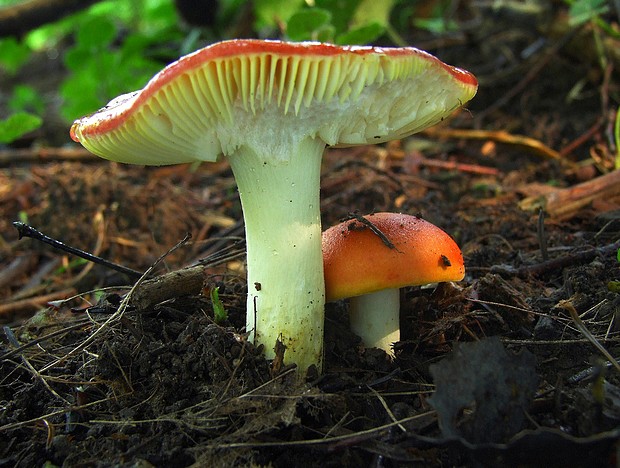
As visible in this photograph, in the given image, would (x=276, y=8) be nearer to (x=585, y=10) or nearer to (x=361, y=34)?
(x=361, y=34)

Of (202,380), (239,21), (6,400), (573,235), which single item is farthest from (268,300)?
(239,21)

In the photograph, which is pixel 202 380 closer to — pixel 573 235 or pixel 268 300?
pixel 268 300

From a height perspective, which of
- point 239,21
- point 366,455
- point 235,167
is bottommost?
point 366,455

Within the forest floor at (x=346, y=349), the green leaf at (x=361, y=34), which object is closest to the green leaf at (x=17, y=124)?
the forest floor at (x=346, y=349)

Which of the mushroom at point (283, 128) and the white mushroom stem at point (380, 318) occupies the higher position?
the mushroom at point (283, 128)

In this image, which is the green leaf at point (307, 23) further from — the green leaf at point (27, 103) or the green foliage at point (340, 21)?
the green leaf at point (27, 103)

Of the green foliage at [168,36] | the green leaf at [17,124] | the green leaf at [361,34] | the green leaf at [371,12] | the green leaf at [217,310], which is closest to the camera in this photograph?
the green leaf at [217,310]
